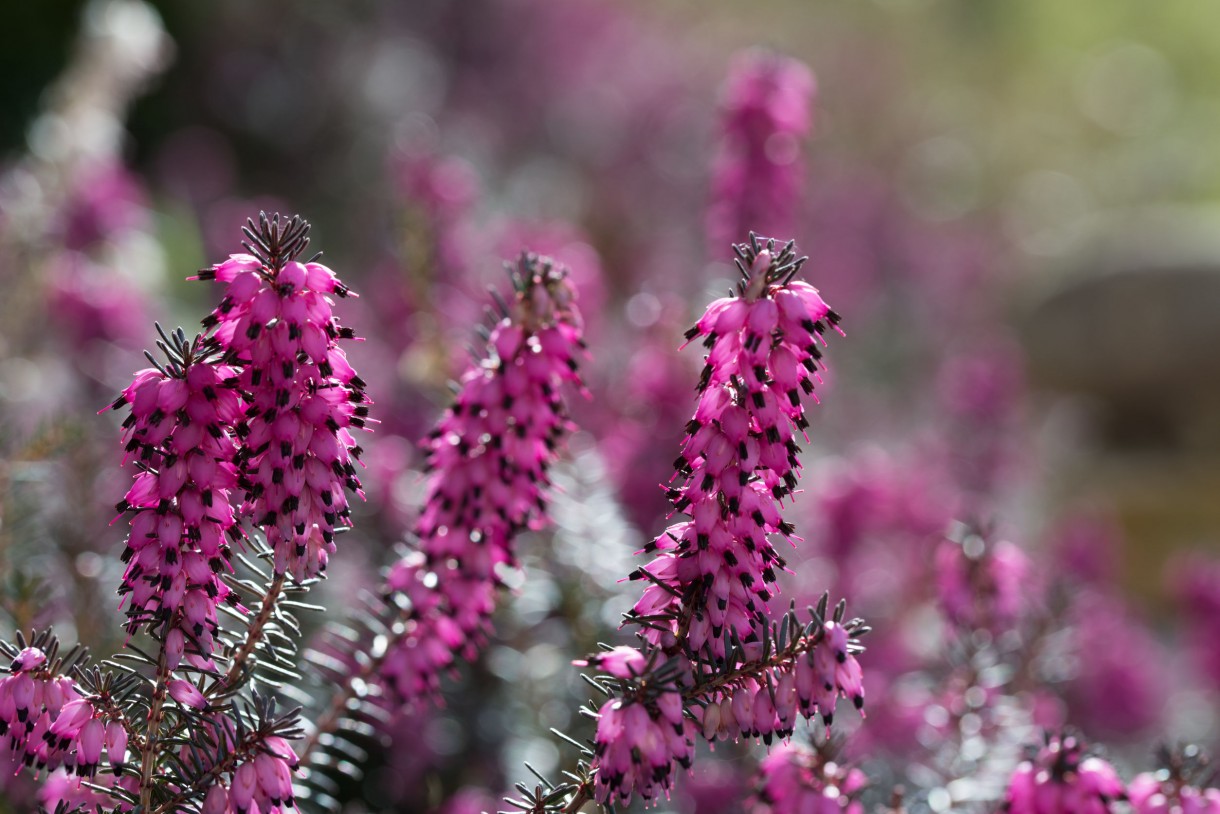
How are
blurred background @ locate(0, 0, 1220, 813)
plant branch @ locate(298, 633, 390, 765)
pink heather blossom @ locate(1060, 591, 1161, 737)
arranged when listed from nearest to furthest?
1. plant branch @ locate(298, 633, 390, 765)
2. blurred background @ locate(0, 0, 1220, 813)
3. pink heather blossom @ locate(1060, 591, 1161, 737)

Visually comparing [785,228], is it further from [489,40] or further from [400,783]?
[489,40]

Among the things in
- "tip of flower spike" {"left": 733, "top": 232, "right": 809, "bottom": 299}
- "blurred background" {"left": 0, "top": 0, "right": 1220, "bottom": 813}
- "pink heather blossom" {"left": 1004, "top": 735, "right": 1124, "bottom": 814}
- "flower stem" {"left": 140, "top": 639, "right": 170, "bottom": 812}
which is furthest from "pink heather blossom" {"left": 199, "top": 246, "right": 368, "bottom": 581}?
"pink heather blossom" {"left": 1004, "top": 735, "right": 1124, "bottom": 814}

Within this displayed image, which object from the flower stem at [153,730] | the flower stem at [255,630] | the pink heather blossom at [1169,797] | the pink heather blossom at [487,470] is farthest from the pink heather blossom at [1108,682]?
the flower stem at [153,730]

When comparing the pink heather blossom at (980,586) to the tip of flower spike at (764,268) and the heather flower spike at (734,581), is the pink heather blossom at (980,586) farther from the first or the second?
the tip of flower spike at (764,268)

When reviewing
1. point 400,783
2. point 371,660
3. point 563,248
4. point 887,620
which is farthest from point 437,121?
point 371,660

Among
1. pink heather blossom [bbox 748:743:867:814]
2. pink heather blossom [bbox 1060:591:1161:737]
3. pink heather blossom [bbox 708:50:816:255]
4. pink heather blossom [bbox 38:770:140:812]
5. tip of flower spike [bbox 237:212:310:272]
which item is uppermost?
pink heather blossom [bbox 708:50:816:255]

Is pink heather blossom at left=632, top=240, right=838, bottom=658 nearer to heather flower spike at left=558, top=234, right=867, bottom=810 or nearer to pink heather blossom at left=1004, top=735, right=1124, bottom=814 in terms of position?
heather flower spike at left=558, top=234, right=867, bottom=810

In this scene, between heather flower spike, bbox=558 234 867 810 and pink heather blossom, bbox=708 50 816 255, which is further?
pink heather blossom, bbox=708 50 816 255
